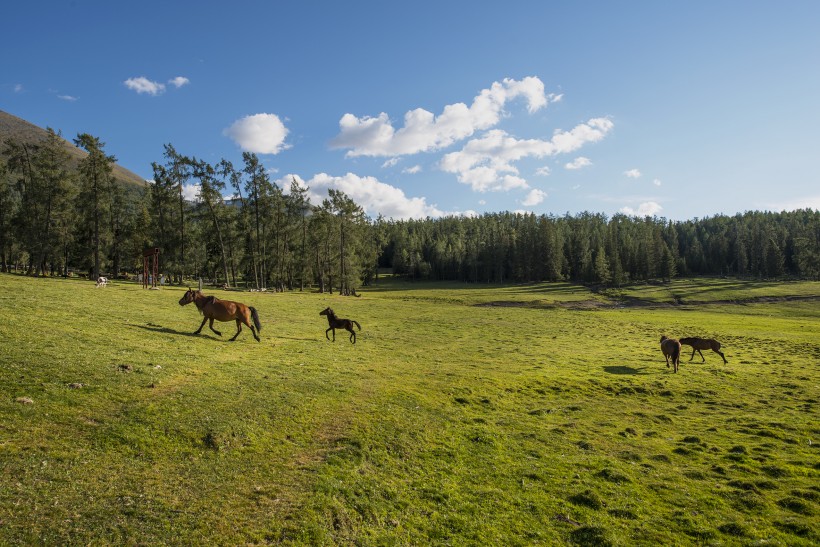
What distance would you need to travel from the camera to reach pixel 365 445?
12.0 meters

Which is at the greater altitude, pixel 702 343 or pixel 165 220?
pixel 165 220

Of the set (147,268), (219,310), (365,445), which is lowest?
(365,445)

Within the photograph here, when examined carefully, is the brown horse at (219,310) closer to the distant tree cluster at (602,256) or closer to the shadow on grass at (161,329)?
the shadow on grass at (161,329)

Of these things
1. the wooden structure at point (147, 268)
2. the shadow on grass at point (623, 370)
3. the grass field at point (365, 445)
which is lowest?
the shadow on grass at point (623, 370)

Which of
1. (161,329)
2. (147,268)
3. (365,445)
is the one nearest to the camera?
(365,445)

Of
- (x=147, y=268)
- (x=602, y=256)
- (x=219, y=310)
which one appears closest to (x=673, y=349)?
(x=219, y=310)

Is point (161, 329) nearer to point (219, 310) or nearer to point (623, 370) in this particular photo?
point (219, 310)

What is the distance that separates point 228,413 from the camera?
40.4ft

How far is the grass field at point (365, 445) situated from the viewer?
8.12 m

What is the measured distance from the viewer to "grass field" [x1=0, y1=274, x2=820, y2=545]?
812 centimetres

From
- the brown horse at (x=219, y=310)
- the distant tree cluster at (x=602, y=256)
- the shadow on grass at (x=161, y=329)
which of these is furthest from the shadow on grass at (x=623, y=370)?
the distant tree cluster at (x=602, y=256)

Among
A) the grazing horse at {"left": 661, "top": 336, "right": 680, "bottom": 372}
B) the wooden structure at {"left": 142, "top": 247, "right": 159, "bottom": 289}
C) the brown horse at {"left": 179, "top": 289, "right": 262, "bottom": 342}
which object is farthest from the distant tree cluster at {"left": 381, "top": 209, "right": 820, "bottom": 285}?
the brown horse at {"left": 179, "top": 289, "right": 262, "bottom": 342}

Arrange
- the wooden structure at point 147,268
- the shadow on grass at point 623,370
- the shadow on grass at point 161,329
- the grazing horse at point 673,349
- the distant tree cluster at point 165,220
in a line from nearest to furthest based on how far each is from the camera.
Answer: the shadow on grass at point 161,329
the shadow on grass at point 623,370
the grazing horse at point 673,349
the wooden structure at point 147,268
the distant tree cluster at point 165,220

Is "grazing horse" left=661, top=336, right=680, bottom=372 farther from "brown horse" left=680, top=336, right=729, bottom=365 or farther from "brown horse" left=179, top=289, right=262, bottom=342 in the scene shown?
"brown horse" left=179, top=289, right=262, bottom=342
